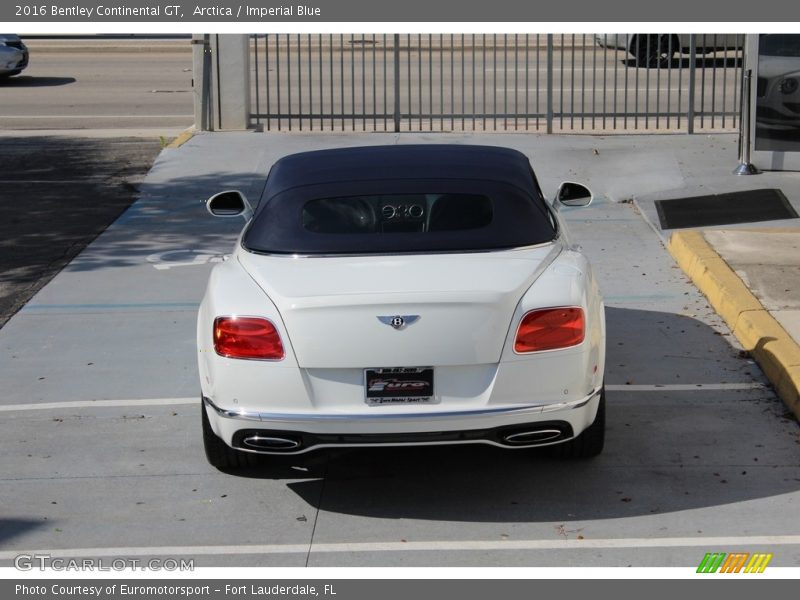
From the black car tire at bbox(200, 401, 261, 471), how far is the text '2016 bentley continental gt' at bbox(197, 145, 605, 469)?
2 cm

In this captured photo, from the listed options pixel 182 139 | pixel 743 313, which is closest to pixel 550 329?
pixel 743 313

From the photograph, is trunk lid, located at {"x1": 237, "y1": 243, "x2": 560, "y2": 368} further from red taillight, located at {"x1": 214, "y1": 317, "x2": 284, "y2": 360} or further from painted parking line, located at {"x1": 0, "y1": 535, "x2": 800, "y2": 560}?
painted parking line, located at {"x1": 0, "y1": 535, "x2": 800, "y2": 560}

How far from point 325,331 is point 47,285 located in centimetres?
533

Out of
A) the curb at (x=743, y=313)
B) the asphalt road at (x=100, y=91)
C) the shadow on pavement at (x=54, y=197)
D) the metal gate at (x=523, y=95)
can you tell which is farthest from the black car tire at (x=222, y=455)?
the asphalt road at (x=100, y=91)

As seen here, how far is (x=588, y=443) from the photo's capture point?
6215mm

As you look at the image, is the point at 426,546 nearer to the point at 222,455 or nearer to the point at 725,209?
the point at 222,455

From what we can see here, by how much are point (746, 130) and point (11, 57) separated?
17.3 metres

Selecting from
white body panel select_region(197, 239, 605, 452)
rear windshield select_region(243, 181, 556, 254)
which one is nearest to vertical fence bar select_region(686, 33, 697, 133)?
rear windshield select_region(243, 181, 556, 254)

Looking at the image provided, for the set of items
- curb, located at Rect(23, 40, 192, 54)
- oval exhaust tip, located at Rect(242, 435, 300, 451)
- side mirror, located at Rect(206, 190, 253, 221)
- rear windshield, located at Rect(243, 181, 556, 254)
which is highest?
rear windshield, located at Rect(243, 181, 556, 254)

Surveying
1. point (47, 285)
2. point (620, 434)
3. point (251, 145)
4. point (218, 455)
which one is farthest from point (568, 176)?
point (218, 455)

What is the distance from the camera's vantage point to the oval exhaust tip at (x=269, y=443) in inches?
218

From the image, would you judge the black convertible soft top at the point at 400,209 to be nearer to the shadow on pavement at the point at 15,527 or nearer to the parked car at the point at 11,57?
the shadow on pavement at the point at 15,527

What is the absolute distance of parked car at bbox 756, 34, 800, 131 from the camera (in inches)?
528

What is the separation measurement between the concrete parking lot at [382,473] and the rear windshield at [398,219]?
1.16 metres
